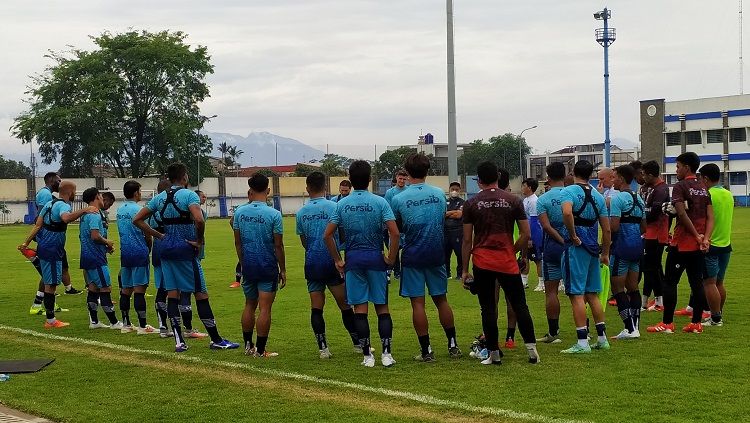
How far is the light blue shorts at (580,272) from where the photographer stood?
1064 cm

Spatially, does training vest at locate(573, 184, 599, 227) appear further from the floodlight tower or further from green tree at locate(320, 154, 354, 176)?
green tree at locate(320, 154, 354, 176)

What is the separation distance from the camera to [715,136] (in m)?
88.6

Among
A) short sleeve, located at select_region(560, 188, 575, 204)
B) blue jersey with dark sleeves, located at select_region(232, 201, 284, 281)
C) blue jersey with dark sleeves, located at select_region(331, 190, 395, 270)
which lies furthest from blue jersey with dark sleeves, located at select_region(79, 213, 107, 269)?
short sleeve, located at select_region(560, 188, 575, 204)

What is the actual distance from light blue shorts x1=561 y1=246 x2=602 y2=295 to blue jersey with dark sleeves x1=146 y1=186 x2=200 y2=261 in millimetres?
4522

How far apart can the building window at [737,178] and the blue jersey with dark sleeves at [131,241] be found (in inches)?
3239

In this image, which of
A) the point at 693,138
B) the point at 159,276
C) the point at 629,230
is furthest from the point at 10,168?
the point at 629,230

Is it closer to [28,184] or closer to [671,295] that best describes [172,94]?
[28,184]

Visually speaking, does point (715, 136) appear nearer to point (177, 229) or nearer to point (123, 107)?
point (123, 107)

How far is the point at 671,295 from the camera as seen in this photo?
39.1ft

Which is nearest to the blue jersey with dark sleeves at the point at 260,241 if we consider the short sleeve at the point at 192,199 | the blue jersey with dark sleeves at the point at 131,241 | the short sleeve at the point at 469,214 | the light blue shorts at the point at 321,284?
the light blue shorts at the point at 321,284

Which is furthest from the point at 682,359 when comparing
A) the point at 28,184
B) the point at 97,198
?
the point at 28,184

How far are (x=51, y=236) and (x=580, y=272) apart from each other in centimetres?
826

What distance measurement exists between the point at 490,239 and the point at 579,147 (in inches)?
6503

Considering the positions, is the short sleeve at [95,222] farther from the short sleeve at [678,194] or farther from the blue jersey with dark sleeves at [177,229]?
the short sleeve at [678,194]
